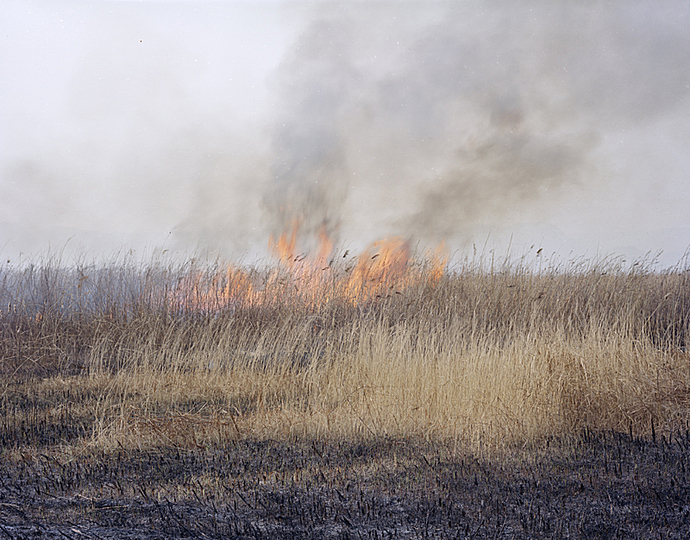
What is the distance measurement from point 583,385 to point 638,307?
17.6ft

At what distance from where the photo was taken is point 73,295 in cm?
906

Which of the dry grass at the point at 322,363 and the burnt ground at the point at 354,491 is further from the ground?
the dry grass at the point at 322,363

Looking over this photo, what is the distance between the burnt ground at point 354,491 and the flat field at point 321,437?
15 millimetres

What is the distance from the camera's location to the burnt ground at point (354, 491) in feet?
9.31

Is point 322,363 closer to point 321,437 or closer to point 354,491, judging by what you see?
point 321,437

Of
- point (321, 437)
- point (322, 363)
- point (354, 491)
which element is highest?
point (322, 363)

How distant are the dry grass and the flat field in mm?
32

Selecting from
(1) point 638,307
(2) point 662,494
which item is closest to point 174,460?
(2) point 662,494

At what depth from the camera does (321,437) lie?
4543mm

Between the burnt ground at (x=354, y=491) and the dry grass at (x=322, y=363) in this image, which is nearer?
the burnt ground at (x=354, y=491)

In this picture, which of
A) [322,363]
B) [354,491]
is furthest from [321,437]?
[322,363]

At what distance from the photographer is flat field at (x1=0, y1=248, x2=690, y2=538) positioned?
298 centimetres

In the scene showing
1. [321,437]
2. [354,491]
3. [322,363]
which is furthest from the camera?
[322,363]

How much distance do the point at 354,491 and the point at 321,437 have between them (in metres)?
1.23
